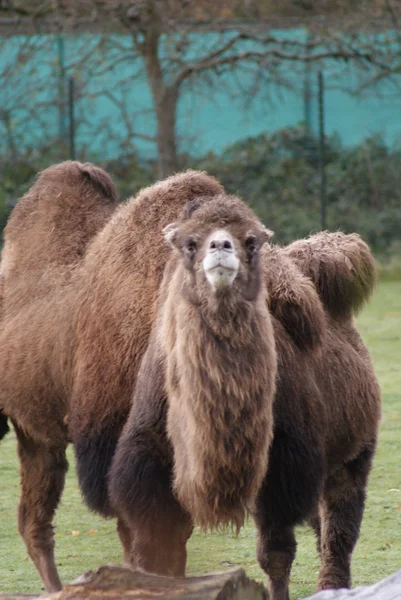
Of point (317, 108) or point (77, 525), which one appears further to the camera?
point (317, 108)

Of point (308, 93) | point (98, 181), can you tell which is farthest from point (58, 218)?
point (308, 93)

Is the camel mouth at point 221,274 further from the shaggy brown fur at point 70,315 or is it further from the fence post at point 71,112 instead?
the fence post at point 71,112

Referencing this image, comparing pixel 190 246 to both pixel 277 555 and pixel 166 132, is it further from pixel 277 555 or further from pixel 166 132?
pixel 166 132

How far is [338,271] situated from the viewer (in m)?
4.64

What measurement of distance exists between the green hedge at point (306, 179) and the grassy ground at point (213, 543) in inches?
316

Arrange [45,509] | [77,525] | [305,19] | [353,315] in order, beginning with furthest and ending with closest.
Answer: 1. [305,19]
2. [77,525]
3. [45,509]
4. [353,315]

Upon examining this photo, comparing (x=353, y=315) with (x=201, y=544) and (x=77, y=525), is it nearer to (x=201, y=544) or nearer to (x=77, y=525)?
(x=201, y=544)

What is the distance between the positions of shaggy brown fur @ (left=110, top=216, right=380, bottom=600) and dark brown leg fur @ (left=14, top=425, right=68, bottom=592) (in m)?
1.17

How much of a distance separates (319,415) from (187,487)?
27.5 inches

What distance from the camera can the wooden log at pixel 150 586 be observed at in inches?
108

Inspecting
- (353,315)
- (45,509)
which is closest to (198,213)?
(353,315)

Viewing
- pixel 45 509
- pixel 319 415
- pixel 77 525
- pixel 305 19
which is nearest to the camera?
pixel 319 415

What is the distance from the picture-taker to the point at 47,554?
4.96 meters

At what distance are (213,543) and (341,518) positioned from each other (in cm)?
107
